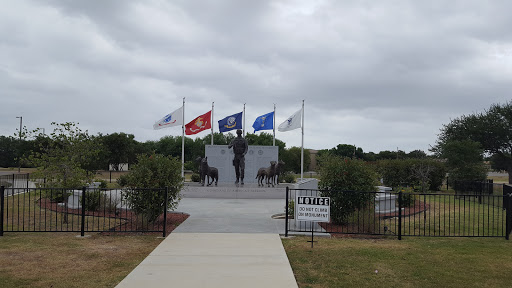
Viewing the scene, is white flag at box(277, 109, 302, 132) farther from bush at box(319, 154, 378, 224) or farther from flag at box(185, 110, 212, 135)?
bush at box(319, 154, 378, 224)

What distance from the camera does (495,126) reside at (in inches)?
1692

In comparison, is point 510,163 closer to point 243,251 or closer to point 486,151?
point 486,151

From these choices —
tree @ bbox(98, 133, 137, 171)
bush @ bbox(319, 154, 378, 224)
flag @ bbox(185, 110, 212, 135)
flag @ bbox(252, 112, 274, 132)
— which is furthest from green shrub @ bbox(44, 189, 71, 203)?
tree @ bbox(98, 133, 137, 171)

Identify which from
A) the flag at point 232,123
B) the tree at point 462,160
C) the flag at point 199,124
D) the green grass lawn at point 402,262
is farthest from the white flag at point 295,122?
the green grass lawn at point 402,262

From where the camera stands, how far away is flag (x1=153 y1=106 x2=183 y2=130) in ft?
94.6

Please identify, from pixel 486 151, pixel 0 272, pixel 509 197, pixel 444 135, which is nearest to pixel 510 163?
pixel 486 151

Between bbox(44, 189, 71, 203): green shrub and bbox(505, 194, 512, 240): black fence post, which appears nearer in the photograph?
bbox(505, 194, 512, 240): black fence post

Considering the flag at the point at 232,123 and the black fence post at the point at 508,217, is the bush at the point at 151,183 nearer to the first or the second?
the black fence post at the point at 508,217

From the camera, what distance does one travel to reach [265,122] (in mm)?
30828

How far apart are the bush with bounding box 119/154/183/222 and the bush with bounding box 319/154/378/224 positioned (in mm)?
4824

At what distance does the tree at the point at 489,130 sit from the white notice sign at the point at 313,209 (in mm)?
36978

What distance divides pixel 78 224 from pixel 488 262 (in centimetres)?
1156

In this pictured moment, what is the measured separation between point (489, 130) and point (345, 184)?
3816 cm

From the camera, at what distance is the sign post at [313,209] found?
949 centimetres
